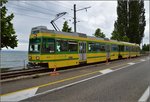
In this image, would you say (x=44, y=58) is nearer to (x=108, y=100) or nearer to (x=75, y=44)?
(x=75, y=44)

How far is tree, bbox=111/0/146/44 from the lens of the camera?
63312 millimetres

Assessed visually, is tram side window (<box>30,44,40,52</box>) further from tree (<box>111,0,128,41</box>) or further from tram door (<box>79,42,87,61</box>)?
tree (<box>111,0,128,41</box>)

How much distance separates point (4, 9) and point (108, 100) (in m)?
17.4

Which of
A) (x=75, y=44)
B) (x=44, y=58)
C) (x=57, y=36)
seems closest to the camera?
(x=44, y=58)

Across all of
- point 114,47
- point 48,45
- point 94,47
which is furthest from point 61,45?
point 114,47

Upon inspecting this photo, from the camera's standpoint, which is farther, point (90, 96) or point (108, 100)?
point (90, 96)

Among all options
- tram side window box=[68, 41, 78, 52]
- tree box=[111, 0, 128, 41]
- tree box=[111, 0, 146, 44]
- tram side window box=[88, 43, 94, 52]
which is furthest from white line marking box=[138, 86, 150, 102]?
tree box=[111, 0, 128, 41]

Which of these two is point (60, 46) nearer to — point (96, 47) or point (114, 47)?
point (96, 47)

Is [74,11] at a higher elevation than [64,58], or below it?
higher

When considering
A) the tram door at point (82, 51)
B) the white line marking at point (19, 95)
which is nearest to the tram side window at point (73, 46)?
the tram door at point (82, 51)

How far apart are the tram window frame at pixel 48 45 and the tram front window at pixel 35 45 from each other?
1.50 ft

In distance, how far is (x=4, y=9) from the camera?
74.0 feet

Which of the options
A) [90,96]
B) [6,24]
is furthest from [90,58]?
[90,96]

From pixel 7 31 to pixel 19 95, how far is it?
14717 mm
